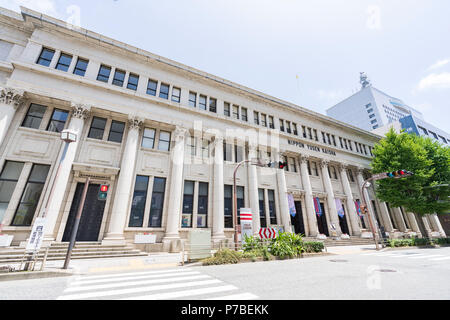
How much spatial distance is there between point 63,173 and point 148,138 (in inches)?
261

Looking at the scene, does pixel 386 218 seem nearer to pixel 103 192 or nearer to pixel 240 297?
pixel 240 297

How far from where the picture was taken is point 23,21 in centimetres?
1525

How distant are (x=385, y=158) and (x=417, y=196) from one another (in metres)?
5.28

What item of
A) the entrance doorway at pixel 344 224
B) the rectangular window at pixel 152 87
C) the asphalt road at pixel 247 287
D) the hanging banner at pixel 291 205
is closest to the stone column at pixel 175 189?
the rectangular window at pixel 152 87

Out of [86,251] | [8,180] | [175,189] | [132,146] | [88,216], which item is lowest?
[86,251]

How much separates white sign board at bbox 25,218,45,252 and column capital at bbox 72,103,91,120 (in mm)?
9217

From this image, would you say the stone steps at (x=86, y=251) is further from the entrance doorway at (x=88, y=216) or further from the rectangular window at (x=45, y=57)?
the rectangular window at (x=45, y=57)

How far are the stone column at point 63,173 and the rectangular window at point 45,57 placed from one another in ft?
14.3

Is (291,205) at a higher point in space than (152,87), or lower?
lower

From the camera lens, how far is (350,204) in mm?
24828

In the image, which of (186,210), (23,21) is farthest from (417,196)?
(23,21)

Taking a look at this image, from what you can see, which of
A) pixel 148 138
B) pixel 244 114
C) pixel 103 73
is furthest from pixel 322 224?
pixel 103 73

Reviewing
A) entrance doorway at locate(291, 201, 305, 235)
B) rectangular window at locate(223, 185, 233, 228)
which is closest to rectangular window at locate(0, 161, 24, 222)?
rectangular window at locate(223, 185, 233, 228)

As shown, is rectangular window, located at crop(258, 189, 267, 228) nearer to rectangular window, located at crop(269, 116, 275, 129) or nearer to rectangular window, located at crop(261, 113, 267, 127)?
rectangular window, located at crop(261, 113, 267, 127)
